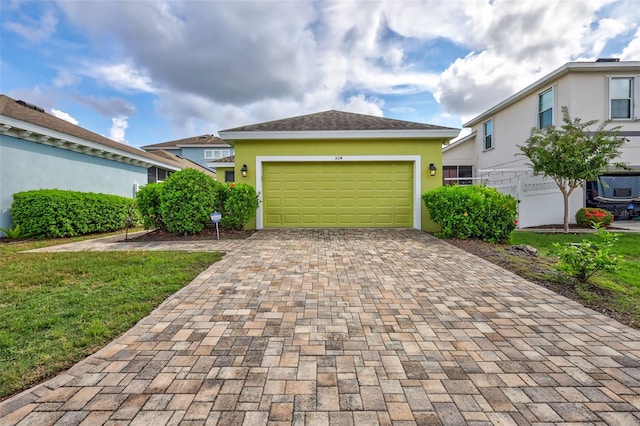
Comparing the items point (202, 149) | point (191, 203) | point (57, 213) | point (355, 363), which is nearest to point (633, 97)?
point (355, 363)

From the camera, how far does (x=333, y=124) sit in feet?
33.9

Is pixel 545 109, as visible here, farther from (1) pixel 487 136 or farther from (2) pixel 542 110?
(1) pixel 487 136

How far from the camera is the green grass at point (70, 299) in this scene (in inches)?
92.7

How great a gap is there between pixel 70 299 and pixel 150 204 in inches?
217

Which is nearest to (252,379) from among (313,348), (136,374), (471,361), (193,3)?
(313,348)

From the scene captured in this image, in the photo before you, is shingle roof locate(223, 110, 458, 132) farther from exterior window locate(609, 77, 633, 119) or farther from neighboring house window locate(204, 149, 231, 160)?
neighboring house window locate(204, 149, 231, 160)

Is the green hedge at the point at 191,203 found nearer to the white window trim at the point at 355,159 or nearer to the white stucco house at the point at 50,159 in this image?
the white window trim at the point at 355,159

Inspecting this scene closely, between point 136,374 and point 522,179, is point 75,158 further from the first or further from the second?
point 522,179

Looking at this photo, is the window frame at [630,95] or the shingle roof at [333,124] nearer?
the shingle roof at [333,124]

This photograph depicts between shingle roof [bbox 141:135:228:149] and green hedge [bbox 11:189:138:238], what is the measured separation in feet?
58.8

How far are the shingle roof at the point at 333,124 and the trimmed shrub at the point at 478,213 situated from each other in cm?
315

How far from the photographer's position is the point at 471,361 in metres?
2.29

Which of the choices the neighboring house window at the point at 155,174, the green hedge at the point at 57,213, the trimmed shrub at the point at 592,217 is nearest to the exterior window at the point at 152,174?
the neighboring house window at the point at 155,174

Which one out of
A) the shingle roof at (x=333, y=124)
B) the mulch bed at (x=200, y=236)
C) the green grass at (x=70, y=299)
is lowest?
the green grass at (x=70, y=299)
